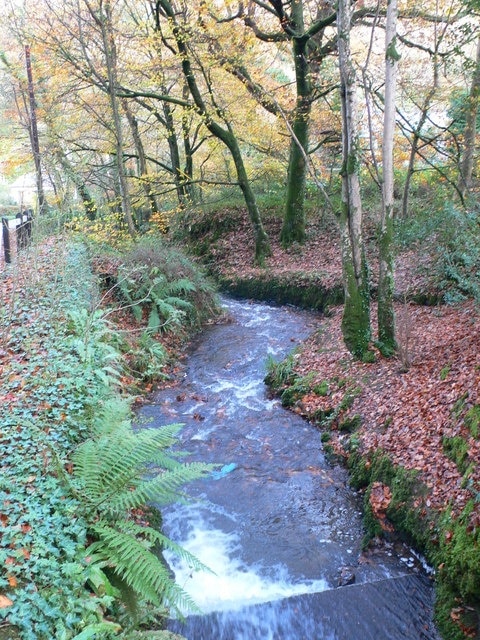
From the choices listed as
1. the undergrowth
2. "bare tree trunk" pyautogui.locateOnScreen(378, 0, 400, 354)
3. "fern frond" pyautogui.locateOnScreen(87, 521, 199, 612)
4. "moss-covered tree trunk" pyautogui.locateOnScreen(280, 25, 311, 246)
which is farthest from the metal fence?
"moss-covered tree trunk" pyautogui.locateOnScreen(280, 25, 311, 246)

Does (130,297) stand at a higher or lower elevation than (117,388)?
higher

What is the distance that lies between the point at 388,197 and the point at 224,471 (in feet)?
16.3

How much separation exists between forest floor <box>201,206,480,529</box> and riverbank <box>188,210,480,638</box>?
0.7 inches

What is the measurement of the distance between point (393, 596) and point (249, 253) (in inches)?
570

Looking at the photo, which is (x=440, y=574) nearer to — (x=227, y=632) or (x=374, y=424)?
(x=227, y=632)

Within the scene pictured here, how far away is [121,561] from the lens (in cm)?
381

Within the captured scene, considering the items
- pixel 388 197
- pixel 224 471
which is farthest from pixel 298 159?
pixel 224 471

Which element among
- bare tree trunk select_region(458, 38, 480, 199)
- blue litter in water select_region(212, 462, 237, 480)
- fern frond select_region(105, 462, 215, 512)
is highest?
bare tree trunk select_region(458, 38, 480, 199)

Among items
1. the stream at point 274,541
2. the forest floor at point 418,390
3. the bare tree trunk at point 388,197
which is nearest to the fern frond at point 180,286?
the forest floor at point 418,390

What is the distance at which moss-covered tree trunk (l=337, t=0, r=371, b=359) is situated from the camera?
7.52m

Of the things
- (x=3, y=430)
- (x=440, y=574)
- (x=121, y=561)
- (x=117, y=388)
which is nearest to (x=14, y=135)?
(x=117, y=388)

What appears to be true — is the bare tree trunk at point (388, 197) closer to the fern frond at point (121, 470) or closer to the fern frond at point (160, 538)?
the fern frond at point (121, 470)

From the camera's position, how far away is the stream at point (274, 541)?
168 inches

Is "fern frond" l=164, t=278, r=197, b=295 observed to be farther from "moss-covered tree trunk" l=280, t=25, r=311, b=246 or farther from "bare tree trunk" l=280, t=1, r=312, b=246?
"moss-covered tree trunk" l=280, t=25, r=311, b=246
